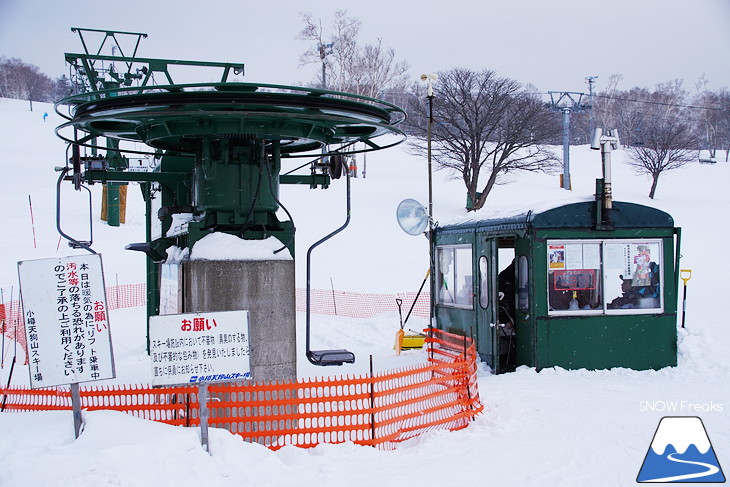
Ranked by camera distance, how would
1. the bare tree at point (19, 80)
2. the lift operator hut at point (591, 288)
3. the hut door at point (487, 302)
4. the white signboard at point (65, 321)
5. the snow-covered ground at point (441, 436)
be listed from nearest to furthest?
1. the snow-covered ground at point (441, 436)
2. the white signboard at point (65, 321)
3. the lift operator hut at point (591, 288)
4. the hut door at point (487, 302)
5. the bare tree at point (19, 80)

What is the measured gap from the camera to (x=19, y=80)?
114 meters

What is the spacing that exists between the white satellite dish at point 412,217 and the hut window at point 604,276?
11.4 ft

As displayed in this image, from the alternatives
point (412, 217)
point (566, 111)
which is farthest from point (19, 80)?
point (412, 217)

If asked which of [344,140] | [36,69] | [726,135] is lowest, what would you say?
[344,140]

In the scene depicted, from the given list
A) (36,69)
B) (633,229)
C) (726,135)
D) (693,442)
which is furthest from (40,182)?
(36,69)

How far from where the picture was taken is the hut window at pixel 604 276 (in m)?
11.1

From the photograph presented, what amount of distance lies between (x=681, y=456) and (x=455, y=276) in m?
7.03

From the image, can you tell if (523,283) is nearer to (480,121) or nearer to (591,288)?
(591,288)

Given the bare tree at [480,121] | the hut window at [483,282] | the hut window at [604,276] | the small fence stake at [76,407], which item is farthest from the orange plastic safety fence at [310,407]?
the bare tree at [480,121]

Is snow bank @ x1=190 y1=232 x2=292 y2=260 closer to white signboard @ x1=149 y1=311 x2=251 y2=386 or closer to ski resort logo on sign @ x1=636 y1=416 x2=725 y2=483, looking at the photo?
white signboard @ x1=149 y1=311 x2=251 y2=386

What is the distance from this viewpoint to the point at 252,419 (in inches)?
282

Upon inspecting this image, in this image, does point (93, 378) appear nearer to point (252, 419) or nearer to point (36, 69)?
point (252, 419)

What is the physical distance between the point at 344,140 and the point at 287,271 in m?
2.14

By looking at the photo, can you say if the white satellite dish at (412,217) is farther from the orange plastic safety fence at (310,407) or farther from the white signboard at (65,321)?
the white signboard at (65,321)
